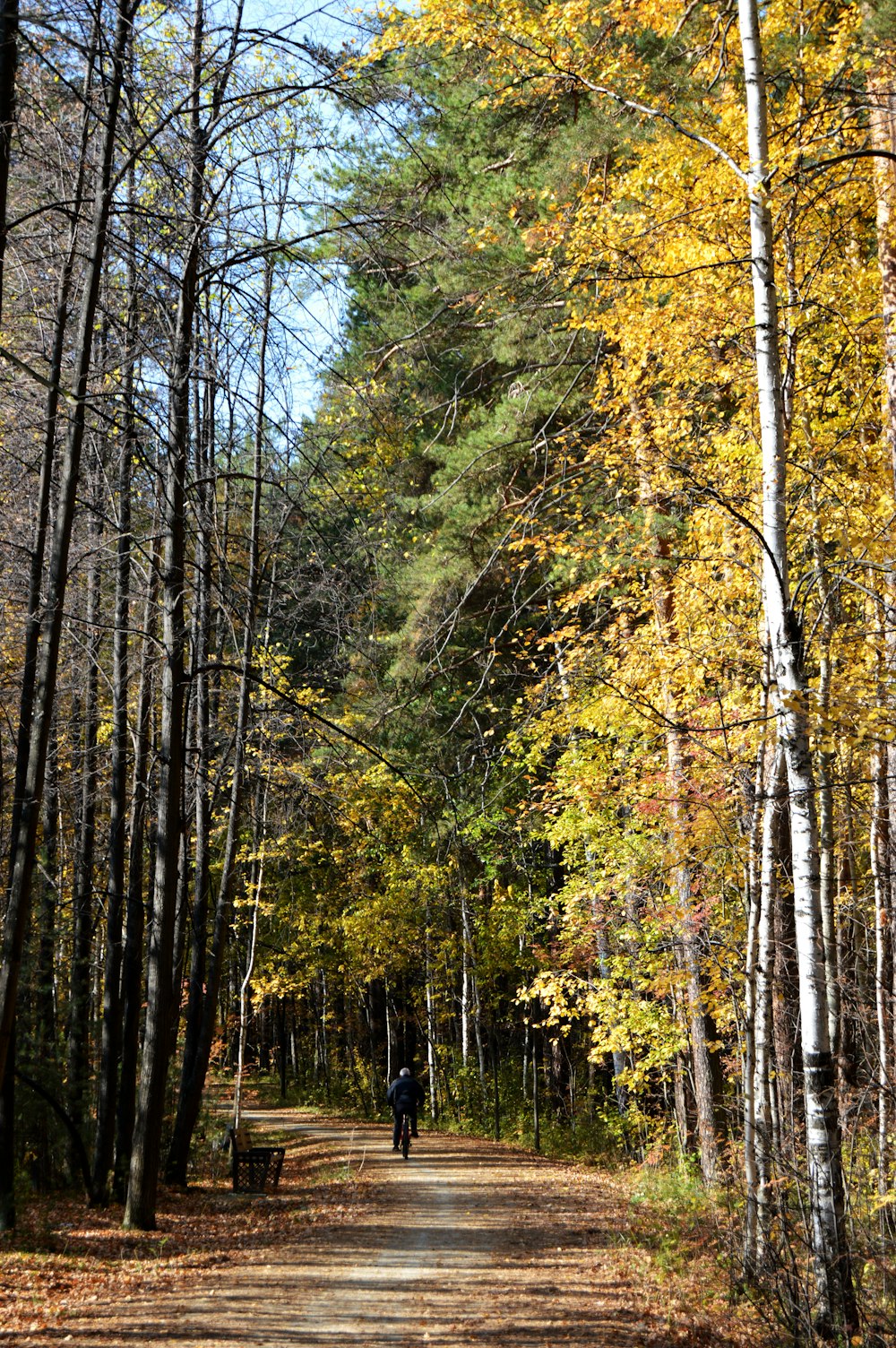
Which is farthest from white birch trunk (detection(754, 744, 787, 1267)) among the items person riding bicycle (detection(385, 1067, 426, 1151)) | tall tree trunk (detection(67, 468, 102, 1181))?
person riding bicycle (detection(385, 1067, 426, 1151))

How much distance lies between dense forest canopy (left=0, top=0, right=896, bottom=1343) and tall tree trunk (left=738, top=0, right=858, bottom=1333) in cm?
2

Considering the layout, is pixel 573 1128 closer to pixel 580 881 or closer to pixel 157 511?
pixel 580 881

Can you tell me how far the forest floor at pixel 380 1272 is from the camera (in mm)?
6812

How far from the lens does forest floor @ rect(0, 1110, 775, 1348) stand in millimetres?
6812

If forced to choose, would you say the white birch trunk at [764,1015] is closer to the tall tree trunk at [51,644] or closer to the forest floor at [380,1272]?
the forest floor at [380,1272]

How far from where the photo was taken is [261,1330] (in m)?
6.73

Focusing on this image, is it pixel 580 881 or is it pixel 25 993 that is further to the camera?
pixel 580 881

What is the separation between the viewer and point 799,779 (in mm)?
6039

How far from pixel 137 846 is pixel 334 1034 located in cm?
2928

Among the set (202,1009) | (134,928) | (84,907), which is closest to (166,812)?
(134,928)

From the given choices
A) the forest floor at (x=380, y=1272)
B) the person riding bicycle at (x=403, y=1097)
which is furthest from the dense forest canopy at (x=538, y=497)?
the person riding bicycle at (x=403, y=1097)

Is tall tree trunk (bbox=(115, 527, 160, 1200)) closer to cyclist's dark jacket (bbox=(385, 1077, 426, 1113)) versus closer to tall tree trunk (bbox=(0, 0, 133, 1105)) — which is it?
tall tree trunk (bbox=(0, 0, 133, 1105))

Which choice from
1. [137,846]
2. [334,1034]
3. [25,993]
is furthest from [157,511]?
[334,1034]

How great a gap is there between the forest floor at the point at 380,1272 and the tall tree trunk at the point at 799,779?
4.41 ft
